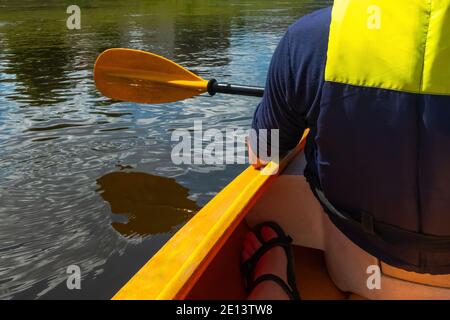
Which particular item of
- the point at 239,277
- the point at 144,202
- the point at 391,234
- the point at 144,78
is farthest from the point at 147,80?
the point at 391,234

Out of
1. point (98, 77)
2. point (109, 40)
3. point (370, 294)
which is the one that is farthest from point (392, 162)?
point (109, 40)

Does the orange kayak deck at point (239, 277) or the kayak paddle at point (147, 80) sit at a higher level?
the kayak paddle at point (147, 80)

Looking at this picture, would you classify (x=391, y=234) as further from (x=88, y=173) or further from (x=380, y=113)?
(x=88, y=173)

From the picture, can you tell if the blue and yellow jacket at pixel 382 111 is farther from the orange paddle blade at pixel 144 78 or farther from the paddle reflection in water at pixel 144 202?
the orange paddle blade at pixel 144 78

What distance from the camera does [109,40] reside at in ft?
41.2

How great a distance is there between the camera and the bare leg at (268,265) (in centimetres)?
187

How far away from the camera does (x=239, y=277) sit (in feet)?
6.87

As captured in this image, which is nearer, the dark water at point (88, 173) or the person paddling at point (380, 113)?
the person paddling at point (380, 113)

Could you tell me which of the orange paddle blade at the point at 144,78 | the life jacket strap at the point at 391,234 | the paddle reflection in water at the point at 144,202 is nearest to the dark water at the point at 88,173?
the paddle reflection in water at the point at 144,202

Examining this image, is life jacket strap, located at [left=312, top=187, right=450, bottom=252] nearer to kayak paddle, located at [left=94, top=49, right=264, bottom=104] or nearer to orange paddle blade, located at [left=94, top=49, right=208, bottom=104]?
kayak paddle, located at [left=94, top=49, right=264, bottom=104]

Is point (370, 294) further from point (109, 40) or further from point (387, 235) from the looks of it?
point (109, 40)

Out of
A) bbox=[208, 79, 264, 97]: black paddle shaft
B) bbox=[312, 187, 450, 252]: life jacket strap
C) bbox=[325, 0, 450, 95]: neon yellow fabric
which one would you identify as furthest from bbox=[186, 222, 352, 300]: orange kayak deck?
bbox=[208, 79, 264, 97]: black paddle shaft

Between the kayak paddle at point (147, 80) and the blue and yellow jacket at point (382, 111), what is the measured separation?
7.45ft

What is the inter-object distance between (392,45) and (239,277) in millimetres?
1192
